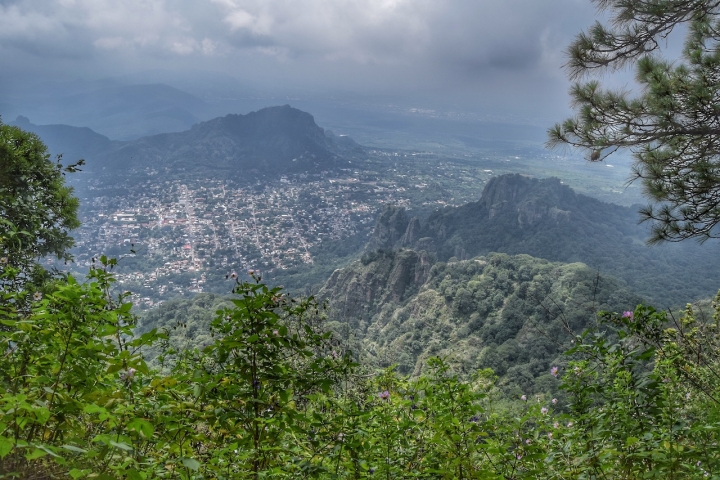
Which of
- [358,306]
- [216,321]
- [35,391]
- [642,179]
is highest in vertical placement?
[642,179]

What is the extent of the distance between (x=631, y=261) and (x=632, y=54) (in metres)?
49.1

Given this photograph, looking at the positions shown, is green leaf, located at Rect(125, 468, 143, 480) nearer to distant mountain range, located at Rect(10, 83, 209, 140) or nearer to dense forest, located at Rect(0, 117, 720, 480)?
dense forest, located at Rect(0, 117, 720, 480)

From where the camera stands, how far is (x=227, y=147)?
112875mm

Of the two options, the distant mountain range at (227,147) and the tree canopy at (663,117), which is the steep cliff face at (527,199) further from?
the tree canopy at (663,117)

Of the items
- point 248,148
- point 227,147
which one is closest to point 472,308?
point 227,147

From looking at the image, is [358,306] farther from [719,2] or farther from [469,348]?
[719,2]

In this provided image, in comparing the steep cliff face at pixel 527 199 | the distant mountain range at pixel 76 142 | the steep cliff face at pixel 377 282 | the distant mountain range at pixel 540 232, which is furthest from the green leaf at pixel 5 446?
the distant mountain range at pixel 76 142

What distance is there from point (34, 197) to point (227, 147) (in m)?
114

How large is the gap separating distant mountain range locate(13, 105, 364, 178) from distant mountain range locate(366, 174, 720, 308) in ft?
165

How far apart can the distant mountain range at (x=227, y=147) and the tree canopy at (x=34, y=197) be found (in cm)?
9008

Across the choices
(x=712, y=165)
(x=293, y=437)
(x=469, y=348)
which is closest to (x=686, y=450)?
(x=293, y=437)

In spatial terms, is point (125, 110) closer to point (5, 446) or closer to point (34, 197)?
point (34, 197)

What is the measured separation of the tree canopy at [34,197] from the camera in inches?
197

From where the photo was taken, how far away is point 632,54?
4137 millimetres
